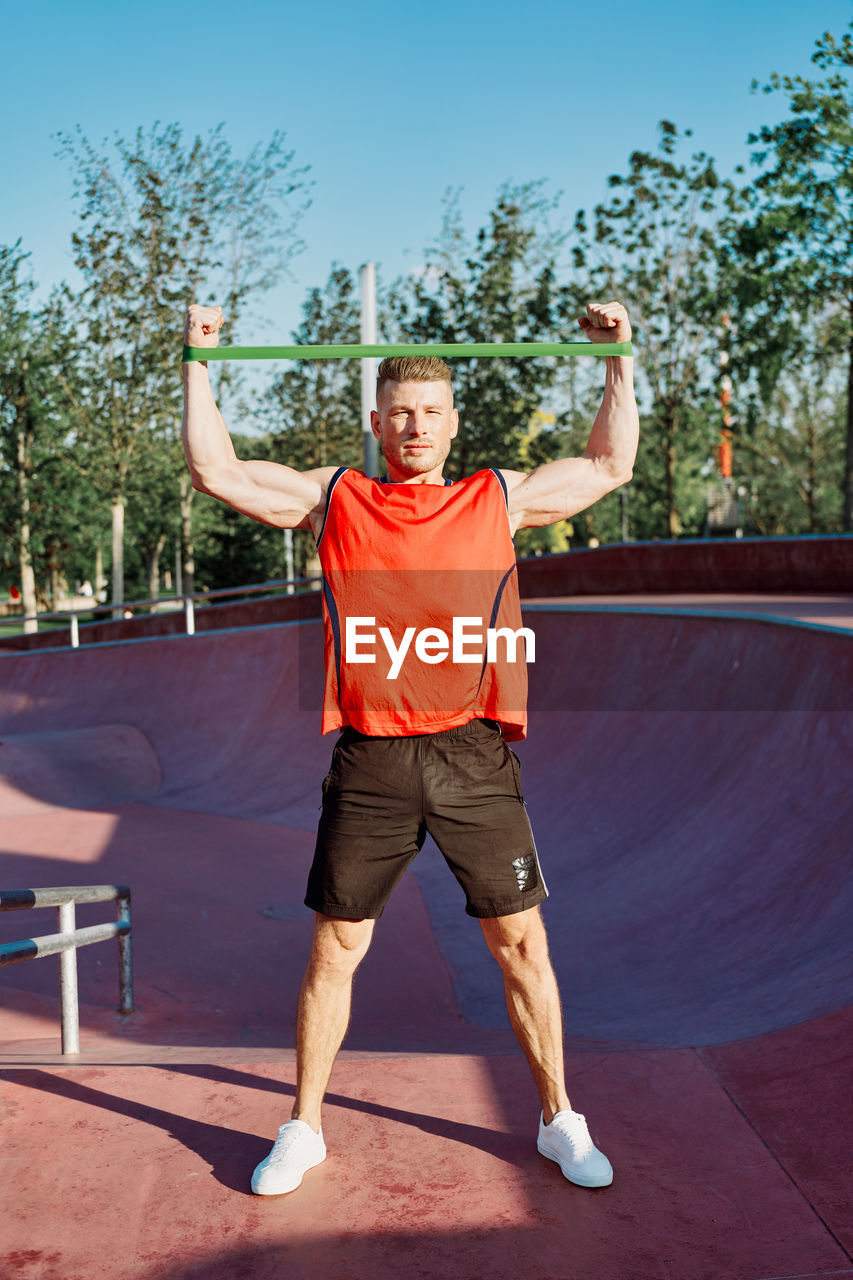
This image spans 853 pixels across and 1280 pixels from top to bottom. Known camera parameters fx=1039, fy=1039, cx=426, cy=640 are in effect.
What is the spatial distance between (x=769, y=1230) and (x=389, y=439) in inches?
87.8

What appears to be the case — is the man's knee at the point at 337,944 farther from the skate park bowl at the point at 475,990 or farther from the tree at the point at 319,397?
the tree at the point at 319,397

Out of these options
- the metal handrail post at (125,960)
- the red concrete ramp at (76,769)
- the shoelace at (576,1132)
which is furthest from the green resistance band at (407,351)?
the red concrete ramp at (76,769)

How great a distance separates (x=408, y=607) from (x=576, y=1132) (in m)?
→ 1.47

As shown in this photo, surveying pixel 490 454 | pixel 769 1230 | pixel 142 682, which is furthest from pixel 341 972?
pixel 490 454

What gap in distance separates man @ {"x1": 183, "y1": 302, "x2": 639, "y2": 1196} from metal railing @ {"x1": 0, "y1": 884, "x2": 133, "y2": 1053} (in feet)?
4.26

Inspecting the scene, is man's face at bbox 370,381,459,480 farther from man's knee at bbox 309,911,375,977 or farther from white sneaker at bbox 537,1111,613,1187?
white sneaker at bbox 537,1111,613,1187

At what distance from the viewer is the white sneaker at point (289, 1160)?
2680 millimetres

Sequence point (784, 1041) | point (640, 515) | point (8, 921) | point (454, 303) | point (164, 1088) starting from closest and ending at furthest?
1. point (164, 1088)
2. point (784, 1041)
3. point (8, 921)
4. point (454, 303)
5. point (640, 515)

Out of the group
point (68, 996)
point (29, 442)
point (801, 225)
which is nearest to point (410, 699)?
point (68, 996)

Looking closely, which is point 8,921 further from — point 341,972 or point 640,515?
point 640,515

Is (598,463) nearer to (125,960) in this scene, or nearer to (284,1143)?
(284,1143)

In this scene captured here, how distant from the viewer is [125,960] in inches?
199

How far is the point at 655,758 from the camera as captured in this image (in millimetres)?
8266

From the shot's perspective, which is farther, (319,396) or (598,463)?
(319,396)
